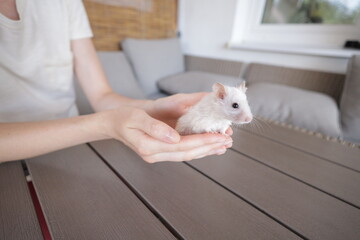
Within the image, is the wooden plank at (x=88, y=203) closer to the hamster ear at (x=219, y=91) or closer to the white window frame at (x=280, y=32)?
the hamster ear at (x=219, y=91)

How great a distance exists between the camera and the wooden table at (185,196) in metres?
0.34

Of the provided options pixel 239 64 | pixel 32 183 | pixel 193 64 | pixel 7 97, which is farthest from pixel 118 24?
pixel 32 183

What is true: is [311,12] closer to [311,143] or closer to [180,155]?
[311,143]

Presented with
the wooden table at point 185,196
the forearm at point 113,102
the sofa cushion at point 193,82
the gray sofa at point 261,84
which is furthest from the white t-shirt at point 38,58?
the sofa cushion at point 193,82

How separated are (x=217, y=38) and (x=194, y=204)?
1.95 metres

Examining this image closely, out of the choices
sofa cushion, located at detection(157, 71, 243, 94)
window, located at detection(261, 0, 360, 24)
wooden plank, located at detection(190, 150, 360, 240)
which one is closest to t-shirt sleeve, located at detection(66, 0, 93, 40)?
wooden plank, located at detection(190, 150, 360, 240)

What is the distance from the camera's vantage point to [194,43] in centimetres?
224

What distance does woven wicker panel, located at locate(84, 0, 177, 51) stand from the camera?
159cm

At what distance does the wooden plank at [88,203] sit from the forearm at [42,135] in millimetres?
61

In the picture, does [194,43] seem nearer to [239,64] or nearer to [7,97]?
[239,64]

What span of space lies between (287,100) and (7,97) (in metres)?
1.32

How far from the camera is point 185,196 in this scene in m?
0.41

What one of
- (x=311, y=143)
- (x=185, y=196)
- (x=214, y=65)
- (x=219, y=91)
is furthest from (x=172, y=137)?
(x=214, y=65)

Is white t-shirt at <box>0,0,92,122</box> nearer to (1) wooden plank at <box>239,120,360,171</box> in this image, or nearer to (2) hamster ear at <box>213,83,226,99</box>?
(2) hamster ear at <box>213,83,226,99</box>
